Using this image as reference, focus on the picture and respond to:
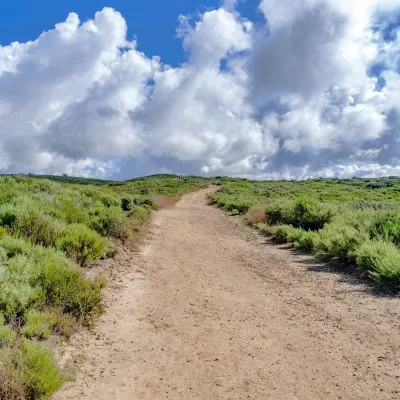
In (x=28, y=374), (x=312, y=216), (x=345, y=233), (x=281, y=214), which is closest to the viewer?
(x=28, y=374)

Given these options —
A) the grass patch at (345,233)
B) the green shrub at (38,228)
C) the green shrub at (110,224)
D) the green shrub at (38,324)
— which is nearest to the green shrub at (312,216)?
the grass patch at (345,233)

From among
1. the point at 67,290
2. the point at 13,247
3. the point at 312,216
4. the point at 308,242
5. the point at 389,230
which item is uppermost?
the point at 312,216

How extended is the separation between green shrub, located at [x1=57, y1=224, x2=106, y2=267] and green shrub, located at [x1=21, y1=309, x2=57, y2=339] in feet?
11.2

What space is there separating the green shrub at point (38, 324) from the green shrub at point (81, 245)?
341cm

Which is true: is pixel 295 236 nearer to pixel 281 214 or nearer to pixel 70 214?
pixel 281 214

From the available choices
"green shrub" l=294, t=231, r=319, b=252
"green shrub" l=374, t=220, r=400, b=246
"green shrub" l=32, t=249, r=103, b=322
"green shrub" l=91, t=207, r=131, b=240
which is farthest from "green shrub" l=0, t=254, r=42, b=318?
"green shrub" l=374, t=220, r=400, b=246

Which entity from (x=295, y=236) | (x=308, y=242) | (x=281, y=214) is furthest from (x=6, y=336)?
(x=281, y=214)

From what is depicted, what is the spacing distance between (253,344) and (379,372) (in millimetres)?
1796

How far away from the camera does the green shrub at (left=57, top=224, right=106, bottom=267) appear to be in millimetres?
9036

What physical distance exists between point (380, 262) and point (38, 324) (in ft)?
25.2

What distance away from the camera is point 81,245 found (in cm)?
934

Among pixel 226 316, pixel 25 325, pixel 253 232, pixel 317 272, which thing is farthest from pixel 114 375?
pixel 253 232

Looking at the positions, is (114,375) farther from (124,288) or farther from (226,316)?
(124,288)

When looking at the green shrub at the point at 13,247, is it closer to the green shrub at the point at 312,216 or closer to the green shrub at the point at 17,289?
the green shrub at the point at 17,289
